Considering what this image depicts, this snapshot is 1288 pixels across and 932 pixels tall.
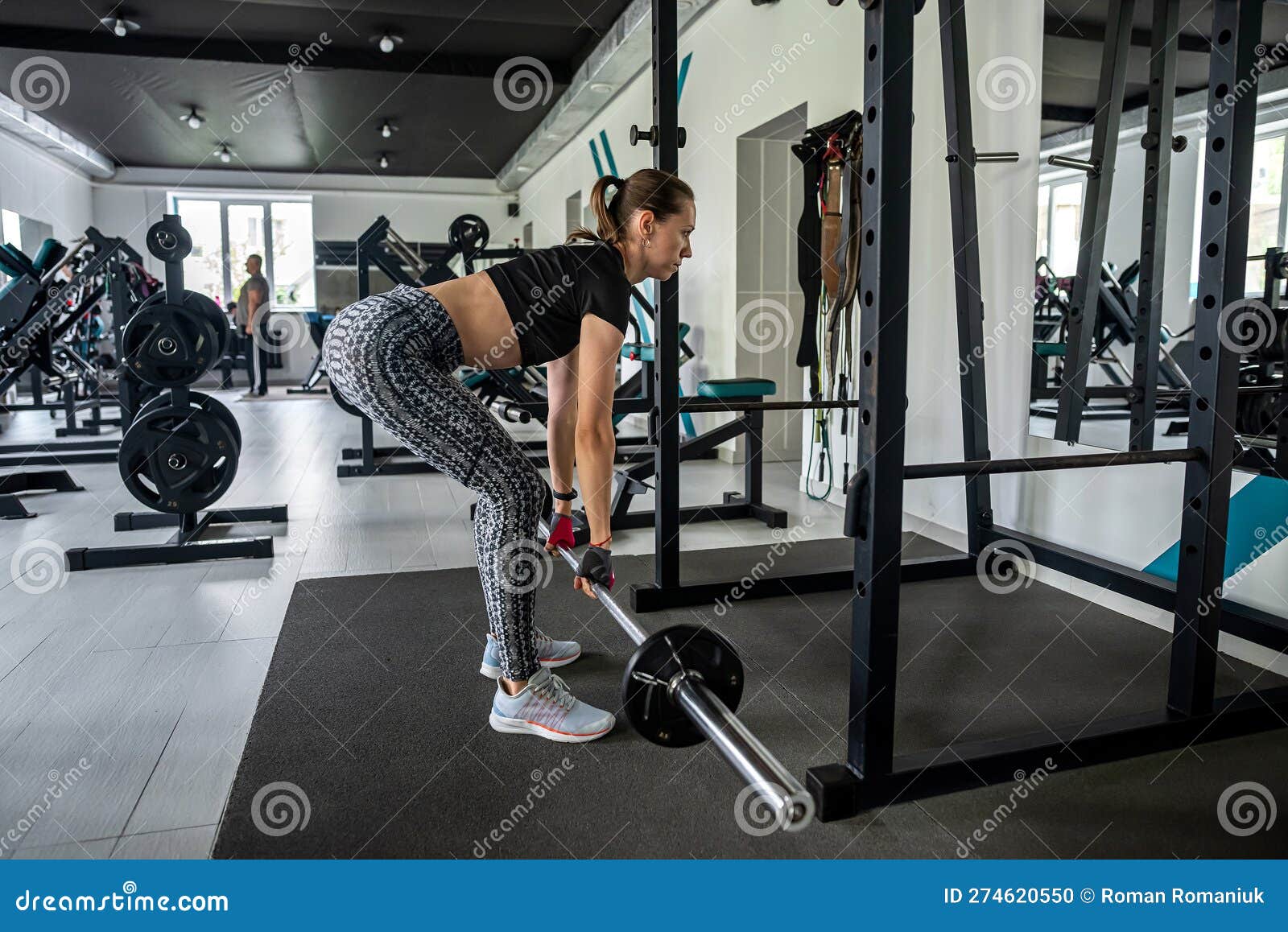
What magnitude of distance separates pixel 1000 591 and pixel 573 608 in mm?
1461

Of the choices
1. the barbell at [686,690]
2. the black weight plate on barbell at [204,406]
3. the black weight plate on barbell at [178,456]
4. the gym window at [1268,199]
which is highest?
the gym window at [1268,199]

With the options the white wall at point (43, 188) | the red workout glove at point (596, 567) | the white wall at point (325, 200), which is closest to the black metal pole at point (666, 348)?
the red workout glove at point (596, 567)

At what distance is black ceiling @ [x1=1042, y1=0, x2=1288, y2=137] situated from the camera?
2.63 meters

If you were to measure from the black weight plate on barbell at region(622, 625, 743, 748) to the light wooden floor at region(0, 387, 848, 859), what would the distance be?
2.63 ft

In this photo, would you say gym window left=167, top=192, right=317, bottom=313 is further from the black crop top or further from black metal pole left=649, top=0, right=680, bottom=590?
the black crop top

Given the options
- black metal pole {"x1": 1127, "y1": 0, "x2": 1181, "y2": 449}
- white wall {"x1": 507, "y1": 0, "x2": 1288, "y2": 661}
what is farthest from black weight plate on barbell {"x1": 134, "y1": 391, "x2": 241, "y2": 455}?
black metal pole {"x1": 1127, "y1": 0, "x2": 1181, "y2": 449}

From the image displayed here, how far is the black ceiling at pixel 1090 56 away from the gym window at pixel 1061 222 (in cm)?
21

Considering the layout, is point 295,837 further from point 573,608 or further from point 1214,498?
point 1214,498

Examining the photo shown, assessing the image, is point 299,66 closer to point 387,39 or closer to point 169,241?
point 387,39

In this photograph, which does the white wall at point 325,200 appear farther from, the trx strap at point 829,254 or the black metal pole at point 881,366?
the black metal pole at point 881,366

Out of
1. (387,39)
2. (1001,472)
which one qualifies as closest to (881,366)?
(1001,472)

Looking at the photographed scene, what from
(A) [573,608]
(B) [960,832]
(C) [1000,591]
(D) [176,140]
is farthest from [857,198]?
(D) [176,140]

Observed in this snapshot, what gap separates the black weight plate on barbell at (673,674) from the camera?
1.49m

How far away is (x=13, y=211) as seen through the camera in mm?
9641
